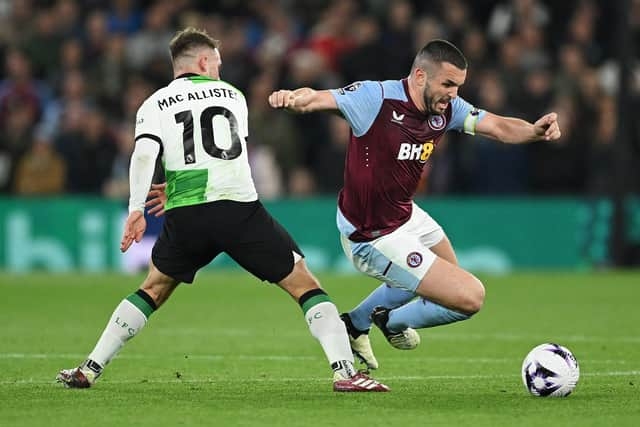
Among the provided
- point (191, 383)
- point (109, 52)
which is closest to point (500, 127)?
point (191, 383)

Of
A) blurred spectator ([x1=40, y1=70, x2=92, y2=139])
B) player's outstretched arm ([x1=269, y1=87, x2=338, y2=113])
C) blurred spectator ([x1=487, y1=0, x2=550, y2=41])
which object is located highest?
blurred spectator ([x1=487, y1=0, x2=550, y2=41])

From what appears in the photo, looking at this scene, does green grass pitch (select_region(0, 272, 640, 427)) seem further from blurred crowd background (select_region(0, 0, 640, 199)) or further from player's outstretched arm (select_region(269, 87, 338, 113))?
blurred crowd background (select_region(0, 0, 640, 199))

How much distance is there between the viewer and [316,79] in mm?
20125

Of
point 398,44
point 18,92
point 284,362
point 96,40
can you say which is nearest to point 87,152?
point 18,92

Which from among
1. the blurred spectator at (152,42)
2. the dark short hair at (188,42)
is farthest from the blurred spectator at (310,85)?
the dark short hair at (188,42)

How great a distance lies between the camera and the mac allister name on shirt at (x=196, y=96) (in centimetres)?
829

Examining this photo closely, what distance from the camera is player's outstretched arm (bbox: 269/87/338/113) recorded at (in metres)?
7.93

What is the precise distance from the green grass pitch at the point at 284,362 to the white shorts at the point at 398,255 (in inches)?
28.2

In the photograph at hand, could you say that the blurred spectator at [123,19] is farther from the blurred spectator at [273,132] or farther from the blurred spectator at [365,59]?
the blurred spectator at [365,59]

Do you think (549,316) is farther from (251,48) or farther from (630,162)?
(251,48)

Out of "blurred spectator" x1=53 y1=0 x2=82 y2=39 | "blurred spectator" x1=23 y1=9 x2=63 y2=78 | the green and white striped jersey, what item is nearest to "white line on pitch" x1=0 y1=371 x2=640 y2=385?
the green and white striped jersey

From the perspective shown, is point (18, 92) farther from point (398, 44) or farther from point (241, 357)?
point (241, 357)

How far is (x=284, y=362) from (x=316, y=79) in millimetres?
10354

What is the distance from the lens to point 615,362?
396 inches
